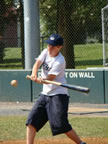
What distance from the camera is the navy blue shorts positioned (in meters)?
6.46

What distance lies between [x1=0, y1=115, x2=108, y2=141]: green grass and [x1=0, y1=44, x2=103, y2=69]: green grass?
27.9 feet

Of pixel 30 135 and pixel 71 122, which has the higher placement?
pixel 30 135

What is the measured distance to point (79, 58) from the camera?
72.6ft

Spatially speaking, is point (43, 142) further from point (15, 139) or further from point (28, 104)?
point (28, 104)

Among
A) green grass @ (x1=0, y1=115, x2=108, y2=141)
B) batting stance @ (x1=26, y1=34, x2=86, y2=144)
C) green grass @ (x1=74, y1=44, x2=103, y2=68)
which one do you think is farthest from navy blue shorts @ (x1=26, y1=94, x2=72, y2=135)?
green grass @ (x1=74, y1=44, x2=103, y2=68)

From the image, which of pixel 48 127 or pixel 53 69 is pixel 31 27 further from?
pixel 53 69

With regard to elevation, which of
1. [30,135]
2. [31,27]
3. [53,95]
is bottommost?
[30,135]

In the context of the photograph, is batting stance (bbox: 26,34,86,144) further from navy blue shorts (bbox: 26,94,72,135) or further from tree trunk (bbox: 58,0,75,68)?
tree trunk (bbox: 58,0,75,68)

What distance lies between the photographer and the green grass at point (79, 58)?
65.0 ft

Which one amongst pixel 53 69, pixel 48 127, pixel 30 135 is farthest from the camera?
pixel 48 127

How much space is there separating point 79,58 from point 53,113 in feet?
51.7

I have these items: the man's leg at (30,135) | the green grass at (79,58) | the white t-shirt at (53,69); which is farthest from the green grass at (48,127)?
the green grass at (79,58)

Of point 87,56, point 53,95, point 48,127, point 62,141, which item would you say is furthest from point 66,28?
point 53,95

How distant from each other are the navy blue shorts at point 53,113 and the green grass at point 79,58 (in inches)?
460
